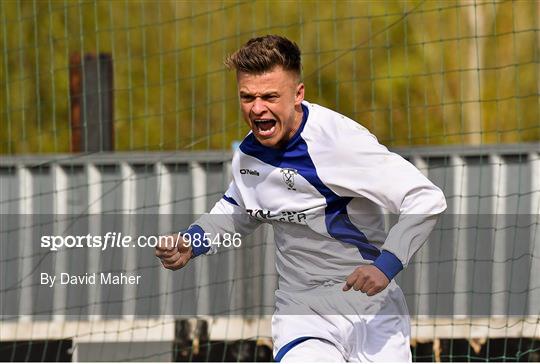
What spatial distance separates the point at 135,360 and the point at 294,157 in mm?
3303

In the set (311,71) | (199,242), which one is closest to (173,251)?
(199,242)

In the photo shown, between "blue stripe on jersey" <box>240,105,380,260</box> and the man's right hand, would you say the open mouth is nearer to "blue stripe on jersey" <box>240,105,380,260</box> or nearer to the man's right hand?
"blue stripe on jersey" <box>240,105,380,260</box>

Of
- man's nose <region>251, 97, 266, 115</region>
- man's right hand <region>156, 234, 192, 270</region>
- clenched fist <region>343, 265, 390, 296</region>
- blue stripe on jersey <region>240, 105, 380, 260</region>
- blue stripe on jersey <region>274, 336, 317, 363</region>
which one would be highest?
man's nose <region>251, 97, 266, 115</region>

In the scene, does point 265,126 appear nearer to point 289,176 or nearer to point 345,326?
point 289,176

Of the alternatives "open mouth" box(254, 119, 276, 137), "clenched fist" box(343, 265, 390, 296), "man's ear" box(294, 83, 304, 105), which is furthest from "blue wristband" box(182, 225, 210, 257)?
"clenched fist" box(343, 265, 390, 296)

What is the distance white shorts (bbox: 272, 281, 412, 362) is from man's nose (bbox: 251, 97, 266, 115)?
0.71 meters

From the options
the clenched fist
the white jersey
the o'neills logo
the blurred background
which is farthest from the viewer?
the blurred background

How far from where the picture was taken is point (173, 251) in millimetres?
5199

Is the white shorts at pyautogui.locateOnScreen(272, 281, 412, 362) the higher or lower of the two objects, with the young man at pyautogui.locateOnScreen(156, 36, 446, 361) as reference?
lower

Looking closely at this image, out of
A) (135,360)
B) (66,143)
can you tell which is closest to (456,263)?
(135,360)

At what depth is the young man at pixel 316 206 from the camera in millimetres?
5020

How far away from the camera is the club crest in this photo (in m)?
5.15

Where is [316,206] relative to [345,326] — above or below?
above

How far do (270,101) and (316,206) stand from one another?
429 mm
